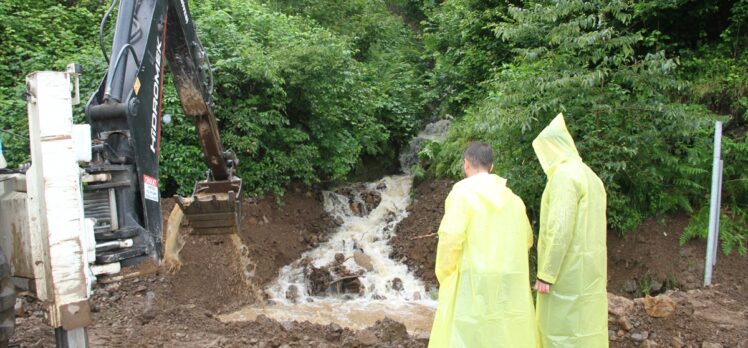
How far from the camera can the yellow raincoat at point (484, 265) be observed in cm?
274

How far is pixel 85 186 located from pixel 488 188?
2.16m

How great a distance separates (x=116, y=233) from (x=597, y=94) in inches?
205

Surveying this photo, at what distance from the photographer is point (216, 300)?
6840 millimetres

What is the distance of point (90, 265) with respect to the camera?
2654mm

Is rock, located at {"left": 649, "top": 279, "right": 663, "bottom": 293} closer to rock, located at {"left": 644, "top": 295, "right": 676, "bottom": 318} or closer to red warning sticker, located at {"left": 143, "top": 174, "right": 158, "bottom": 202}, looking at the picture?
rock, located at {"left": 644, "top": 295, "right": 676, "bottom": 318}

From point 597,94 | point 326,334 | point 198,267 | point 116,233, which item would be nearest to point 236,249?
point 198,267

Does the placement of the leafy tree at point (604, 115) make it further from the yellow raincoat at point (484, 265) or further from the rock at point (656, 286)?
the yellow raincoat at point (484, 265)

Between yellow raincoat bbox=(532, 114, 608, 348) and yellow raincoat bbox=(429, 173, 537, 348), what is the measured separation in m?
0.42

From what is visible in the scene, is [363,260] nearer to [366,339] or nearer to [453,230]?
[366,339]

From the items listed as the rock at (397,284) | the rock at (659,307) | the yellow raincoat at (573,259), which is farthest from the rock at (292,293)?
the yellow raincoat at (573,259)

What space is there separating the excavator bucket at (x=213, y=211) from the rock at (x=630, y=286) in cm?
Answer: 457

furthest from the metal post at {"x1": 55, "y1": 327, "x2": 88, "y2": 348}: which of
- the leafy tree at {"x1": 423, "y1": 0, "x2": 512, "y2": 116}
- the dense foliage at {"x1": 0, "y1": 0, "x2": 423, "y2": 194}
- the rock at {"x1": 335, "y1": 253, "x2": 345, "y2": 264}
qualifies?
the leafy tree at {"x1": 423, "y1": 0, "x2": 512, "y2": 116}

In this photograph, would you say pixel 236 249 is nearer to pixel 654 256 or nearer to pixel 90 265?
pixel 90 265

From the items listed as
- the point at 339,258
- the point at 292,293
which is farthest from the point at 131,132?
the point at 339,258
